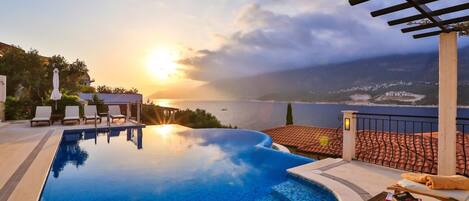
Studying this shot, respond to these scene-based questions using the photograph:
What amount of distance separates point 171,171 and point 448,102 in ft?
17.9

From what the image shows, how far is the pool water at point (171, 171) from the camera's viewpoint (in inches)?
196

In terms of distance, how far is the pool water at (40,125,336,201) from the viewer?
4973 mm

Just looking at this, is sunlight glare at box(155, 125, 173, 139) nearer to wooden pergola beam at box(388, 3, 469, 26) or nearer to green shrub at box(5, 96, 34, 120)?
green shrub at box(5, 96, 34, 120)

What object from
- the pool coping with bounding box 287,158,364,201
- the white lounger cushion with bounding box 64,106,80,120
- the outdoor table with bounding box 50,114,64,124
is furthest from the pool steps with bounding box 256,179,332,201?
the outdoor table with bounding box 50,114,64,124

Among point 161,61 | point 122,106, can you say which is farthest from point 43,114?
point 161,61

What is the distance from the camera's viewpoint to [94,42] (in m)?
14.0

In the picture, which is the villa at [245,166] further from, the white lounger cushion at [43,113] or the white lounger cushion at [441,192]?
the white lounger cushion at [43,113]

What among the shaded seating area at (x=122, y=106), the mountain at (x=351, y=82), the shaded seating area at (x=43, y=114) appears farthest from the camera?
the mountain at (x=351, y=82)

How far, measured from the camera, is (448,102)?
452 cm

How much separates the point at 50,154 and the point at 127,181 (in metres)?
2.54

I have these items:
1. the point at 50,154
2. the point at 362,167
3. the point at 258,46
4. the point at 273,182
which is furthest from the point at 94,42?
the point at 258,46

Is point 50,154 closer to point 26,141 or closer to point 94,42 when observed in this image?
point 26,141

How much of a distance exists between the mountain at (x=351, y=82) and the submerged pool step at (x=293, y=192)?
4572 cm

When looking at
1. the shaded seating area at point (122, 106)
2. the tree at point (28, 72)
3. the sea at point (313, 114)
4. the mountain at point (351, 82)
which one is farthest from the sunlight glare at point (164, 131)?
the mountain at point (351, 82)
